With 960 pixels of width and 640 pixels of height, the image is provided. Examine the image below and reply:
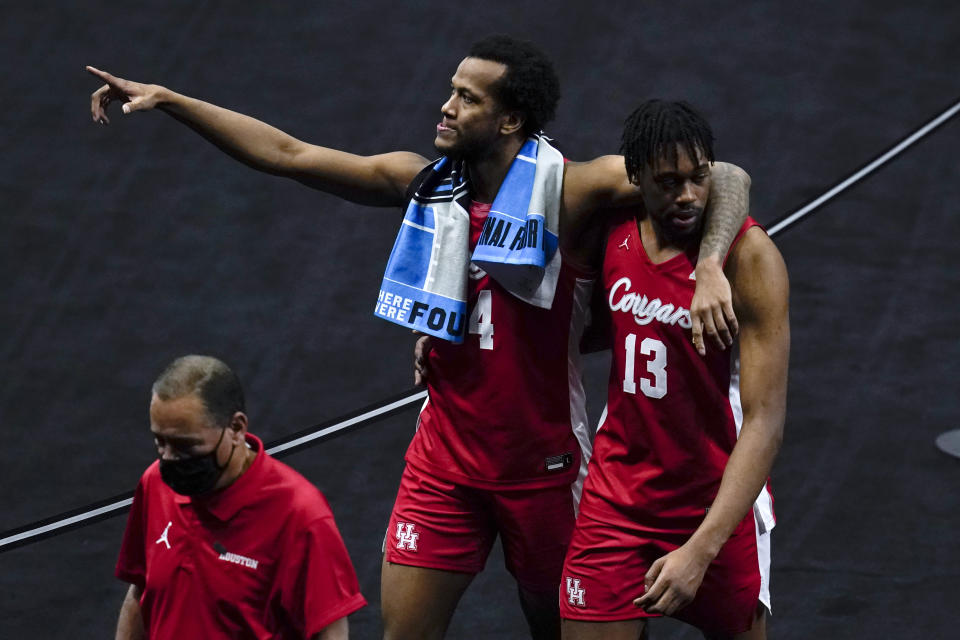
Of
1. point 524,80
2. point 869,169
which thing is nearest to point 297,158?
point 524,80

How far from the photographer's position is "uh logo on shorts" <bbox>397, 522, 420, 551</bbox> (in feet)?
16.3

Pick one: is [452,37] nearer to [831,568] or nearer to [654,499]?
[831,568]

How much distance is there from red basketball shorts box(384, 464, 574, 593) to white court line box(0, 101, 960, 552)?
1.90 metres

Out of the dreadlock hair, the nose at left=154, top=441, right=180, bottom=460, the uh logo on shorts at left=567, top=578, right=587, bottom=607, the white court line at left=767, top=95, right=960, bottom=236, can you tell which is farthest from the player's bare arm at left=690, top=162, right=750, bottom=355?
the white court line at left=767, top=95, right=960, bottom=236

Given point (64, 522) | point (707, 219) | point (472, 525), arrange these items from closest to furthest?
1. point (707, 219)
2. point (472, 525)
3. point (64, 522)

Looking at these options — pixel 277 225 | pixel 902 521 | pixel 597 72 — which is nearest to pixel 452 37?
pixel 597 72

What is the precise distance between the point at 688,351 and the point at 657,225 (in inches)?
13.6

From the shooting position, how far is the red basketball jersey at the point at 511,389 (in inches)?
193

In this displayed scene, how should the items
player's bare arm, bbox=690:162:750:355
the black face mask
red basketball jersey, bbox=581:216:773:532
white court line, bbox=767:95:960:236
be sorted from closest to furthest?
the black face mask, player's bare arm, bbox=690:162:750:355, red basketball jersey, bbox=581:216:773:532, white court line, bbox=767:95:960:236

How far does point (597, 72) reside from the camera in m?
9.41

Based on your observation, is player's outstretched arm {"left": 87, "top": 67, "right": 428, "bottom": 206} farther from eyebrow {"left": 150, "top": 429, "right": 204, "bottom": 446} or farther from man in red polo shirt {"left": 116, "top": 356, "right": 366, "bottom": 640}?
eyebrow {"left": 150, "top": 429, "right": 204, "bottom": 446}

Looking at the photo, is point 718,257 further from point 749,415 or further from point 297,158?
point 297,158

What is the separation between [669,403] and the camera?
14.9 feet

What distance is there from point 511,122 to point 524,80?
0.13 m
